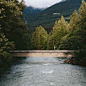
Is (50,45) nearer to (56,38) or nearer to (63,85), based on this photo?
(56,38)

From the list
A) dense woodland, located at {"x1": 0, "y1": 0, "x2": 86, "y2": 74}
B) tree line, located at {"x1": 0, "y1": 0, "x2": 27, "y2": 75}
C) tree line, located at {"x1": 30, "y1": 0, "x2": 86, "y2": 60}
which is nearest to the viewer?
tree line, located at {"x1": 0, "y1": 0, "x2": 27, "y2": 75}

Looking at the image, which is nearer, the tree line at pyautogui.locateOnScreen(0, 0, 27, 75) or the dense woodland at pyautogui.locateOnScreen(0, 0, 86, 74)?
the tree line at pyautogui.locateOnScreen(0, 0, 27, 75)

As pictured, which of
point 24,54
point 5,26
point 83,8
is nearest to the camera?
point 5,26

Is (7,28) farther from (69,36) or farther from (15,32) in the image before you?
(69,36)

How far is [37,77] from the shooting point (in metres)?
29.0

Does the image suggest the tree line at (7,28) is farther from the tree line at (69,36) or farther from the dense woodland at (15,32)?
the tree line at (69,36)

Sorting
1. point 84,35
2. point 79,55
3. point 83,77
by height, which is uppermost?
point 84,35

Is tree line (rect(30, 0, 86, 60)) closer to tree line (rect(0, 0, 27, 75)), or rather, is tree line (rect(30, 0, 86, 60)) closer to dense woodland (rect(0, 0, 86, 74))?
dense woodland (rect(0, 0, 86, 74))

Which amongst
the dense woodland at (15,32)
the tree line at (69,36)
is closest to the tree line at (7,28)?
the dense woodland at (15,32)

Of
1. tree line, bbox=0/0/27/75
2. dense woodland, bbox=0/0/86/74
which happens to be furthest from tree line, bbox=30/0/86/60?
tree line, bbox=0/0/27/75

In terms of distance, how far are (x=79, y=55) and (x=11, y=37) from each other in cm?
1696

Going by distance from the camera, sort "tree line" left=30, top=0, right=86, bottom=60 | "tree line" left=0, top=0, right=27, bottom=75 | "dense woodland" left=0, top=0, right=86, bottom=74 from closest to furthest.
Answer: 1. "tree line" left=0, top=0, right=27, bottom=75
2. "dense woodland" left=0, top=0, right=86, bottom=74
3. "tree line" left=30, top=0, right=86, bottom=60

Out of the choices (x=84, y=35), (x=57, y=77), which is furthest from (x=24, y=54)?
(x=84, y=35)

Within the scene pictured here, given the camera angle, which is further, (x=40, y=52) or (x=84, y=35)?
(x=84, y=35)
